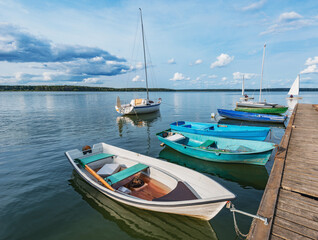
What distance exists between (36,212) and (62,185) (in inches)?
83.9

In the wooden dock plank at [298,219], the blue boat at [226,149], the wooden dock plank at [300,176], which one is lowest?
the blue boat at [226,149]

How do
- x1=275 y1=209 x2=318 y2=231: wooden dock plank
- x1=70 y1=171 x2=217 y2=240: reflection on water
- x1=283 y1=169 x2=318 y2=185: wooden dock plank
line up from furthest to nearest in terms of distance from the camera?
x1=283 y1=169 x2=318 y2=185: wooden dock plank
x1=70 y1=171 x2=217 y2=240: reflection on water
x1=275 y1=209 x2=318 y2=231: wooden dock plank

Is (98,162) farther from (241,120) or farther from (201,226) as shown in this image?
(241,120)

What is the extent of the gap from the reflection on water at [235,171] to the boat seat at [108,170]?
529cm

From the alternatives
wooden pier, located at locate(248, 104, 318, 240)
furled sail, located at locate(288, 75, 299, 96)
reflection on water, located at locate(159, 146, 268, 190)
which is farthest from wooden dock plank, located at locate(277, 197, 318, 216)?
furled sail, located at locate(288, 75, 299, 96)

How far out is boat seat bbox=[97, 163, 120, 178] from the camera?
8773 millimetres

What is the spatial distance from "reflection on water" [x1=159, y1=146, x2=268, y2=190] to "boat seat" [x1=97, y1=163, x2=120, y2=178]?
5.29 meters

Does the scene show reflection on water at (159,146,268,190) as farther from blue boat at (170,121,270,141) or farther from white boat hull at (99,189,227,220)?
white boat hull at (99,189,227,220)

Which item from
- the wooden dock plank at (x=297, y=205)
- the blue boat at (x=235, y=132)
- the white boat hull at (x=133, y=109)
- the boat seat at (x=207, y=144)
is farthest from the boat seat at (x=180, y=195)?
the white boat hull at (x=133, y=109)

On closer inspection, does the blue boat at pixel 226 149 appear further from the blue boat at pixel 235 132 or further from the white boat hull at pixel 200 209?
the white boat hull at pixel 200 209

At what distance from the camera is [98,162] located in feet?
32.6

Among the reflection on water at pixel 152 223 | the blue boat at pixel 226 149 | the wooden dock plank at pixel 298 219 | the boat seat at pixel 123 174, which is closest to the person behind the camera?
the wooden dock plank at pixel 298 219

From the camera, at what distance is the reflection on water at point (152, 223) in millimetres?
5961

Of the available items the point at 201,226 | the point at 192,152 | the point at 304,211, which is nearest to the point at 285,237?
the point at 304,211
